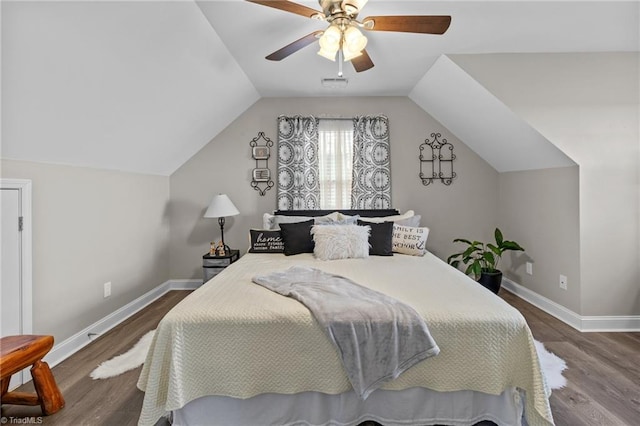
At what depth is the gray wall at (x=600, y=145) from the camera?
109 inches

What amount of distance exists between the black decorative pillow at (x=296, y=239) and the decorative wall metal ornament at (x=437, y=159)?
5.97 ft

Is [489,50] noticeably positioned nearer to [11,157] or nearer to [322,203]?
[322,203]

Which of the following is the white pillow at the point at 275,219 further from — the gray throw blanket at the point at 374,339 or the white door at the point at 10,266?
the white door at the point at 10,266

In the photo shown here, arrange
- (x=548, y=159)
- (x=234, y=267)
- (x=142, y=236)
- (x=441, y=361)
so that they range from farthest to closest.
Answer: (x=142, y=236), (x=548, y=159), (x=234, y=267), (x=441, y=361)

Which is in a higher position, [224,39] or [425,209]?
[224,39]

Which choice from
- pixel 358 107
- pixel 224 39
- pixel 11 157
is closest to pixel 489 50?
pixel 358 107

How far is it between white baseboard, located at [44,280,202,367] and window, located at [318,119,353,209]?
81.3 inches

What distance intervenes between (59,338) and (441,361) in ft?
8.86

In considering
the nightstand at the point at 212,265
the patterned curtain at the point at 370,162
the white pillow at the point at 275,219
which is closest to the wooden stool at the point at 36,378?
the nightstand at the point at 212,265

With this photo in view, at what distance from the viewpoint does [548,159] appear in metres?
3.08

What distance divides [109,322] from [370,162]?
3266mm

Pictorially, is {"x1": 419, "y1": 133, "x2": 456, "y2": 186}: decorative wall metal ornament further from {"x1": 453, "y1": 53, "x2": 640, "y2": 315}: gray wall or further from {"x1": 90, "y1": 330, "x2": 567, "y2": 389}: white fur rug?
{"x1": 90, "y1": 330, "x2": 567, "y2": 389}: white fur rug

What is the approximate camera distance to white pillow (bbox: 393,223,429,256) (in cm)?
312

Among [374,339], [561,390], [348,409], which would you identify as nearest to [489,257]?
[561,390]
